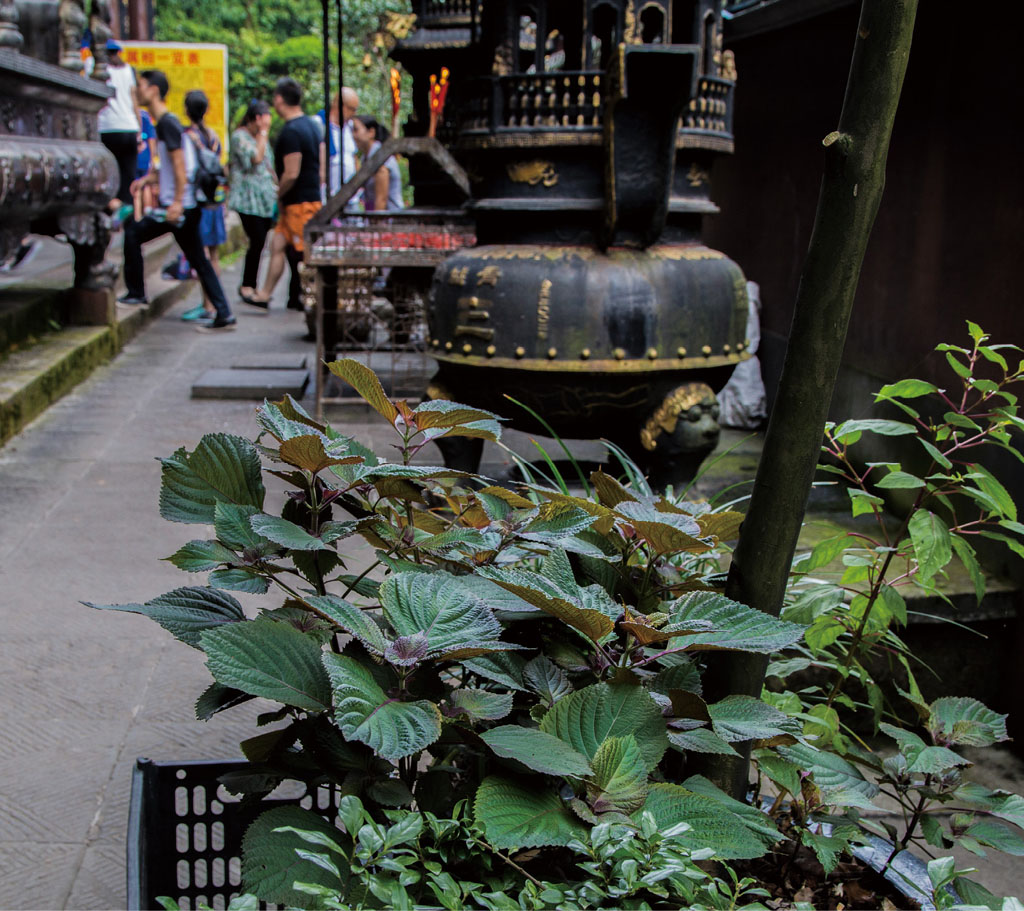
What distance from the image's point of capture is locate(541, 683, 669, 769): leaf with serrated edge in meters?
1.22

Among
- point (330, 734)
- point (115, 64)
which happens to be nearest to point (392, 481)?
point (330, 734)

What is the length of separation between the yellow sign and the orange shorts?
6.13m

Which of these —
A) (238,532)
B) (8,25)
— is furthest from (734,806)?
(8,25)

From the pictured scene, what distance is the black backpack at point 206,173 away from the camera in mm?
8312

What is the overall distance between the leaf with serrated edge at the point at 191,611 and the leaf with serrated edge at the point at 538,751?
36cm

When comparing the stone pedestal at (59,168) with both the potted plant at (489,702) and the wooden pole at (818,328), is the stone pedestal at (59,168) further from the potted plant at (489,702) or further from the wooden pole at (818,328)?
the wooden pole at (818,328)

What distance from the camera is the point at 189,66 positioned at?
47.3ft

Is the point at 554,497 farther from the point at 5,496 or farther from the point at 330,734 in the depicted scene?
the point at 5,496

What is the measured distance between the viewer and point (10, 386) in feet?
17.8

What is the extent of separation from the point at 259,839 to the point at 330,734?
13 centimetres

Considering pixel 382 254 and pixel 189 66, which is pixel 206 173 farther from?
pixel 189 66

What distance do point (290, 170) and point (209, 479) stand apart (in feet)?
24.4

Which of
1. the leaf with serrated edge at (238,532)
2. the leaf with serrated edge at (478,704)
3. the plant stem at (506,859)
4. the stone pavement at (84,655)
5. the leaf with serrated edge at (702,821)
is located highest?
the leaf with serrated edge at (238,532)

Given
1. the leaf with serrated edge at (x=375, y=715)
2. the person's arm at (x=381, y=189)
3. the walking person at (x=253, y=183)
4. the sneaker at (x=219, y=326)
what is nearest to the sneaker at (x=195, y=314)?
the sneaker at (x=219, y=326)
